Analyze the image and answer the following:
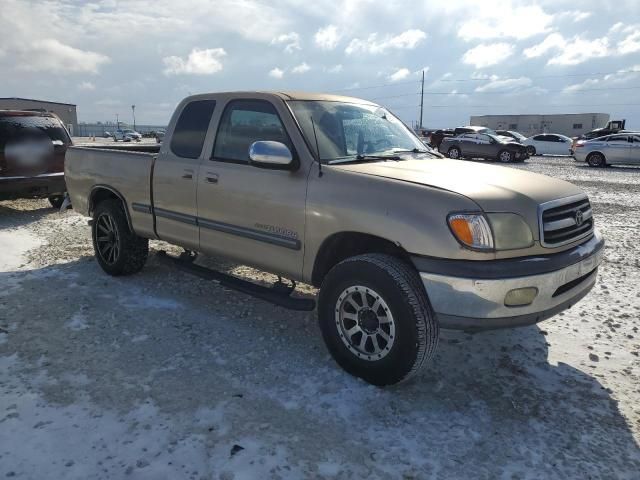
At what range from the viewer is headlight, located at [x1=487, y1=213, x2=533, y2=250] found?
9.64 ft

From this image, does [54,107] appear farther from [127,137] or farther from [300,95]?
[300,95]

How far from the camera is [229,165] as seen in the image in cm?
418

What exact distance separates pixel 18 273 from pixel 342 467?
4.81 m

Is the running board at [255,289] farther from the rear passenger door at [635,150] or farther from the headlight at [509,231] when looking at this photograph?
the rear passenger door at [635,150]

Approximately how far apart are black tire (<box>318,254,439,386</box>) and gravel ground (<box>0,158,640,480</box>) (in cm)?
18

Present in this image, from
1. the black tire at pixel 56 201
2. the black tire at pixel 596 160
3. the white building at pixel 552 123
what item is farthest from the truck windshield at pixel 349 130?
the white building at pixel 552 123

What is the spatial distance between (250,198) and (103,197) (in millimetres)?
2684

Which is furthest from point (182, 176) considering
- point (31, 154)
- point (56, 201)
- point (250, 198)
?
point (56, 201)

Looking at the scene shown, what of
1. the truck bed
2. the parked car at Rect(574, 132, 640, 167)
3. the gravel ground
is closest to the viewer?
the gravel ground

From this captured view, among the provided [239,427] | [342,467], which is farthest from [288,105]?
[342,467]

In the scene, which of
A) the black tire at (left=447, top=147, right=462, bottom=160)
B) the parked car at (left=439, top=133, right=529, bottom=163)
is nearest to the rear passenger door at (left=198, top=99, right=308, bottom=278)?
the parked car at (left=439, top=133, right=529, bottom=163)

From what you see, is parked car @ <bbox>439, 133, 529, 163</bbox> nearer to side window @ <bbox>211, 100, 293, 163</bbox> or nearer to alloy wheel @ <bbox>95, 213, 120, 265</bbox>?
alloy wheel @ <bbox>95, 213, 120, 265</bbox>

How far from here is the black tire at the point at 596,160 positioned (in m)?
21.0

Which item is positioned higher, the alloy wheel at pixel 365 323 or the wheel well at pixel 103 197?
the wheel well at pixel 103 197
